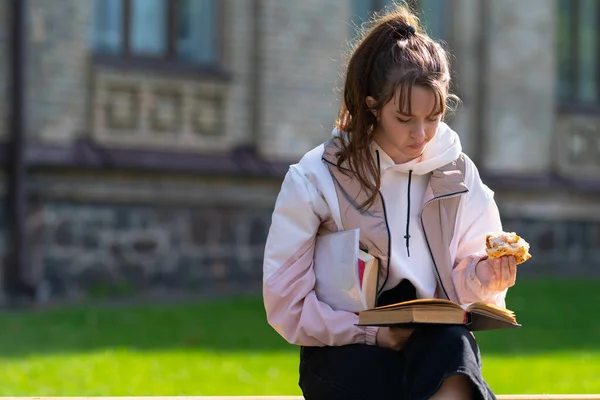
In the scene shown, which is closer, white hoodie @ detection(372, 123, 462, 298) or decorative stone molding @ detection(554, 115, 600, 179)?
white hoodie @ detection(372, 123, 462, 298)

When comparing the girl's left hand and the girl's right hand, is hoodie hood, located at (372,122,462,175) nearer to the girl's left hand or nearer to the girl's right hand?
the girl's left hand

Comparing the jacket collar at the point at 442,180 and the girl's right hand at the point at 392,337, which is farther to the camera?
the jacket collar at the point at 442,180

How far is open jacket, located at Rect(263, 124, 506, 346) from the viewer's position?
12.0 ft

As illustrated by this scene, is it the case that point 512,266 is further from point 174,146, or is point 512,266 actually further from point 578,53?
point 578,53

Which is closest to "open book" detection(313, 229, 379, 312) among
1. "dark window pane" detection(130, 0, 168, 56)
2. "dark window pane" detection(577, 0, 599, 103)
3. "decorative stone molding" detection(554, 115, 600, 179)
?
"dark window pane" detection(130, 0, 168, 56)

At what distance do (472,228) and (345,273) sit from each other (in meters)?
0.45

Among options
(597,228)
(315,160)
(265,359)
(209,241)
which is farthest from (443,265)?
(597,228)

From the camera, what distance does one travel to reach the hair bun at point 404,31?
371cm

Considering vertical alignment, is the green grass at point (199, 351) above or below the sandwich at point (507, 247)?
below

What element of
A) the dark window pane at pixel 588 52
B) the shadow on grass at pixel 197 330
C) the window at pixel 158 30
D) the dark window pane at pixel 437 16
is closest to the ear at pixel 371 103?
the shadow on grass at pixel 197 330

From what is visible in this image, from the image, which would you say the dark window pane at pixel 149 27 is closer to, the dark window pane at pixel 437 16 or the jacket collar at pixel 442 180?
the dark window pane at pixel 437 16

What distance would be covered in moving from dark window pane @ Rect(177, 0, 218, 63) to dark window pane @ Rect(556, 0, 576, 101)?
5.38 metres

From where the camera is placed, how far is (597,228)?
16.0 m

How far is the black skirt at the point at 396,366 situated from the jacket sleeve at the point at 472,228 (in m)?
0.17
